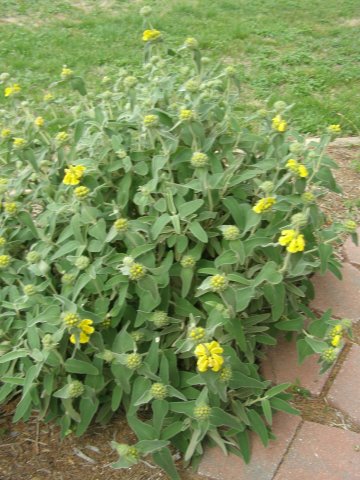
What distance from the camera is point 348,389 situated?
2512mm

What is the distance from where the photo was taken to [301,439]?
232 cm

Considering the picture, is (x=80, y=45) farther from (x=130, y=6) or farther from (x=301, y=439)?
(x=301, y=439)

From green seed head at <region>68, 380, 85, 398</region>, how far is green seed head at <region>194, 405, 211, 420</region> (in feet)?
1.22

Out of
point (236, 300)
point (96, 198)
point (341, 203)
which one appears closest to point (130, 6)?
point (341, 203)

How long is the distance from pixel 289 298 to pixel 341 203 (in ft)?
4.23

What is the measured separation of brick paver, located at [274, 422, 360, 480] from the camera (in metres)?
2.21

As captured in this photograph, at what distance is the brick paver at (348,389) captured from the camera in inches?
96.3

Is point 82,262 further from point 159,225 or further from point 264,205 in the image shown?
point 264,205

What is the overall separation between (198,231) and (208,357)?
532mm

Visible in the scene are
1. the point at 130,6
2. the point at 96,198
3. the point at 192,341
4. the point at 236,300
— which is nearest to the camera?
the point at 192,341

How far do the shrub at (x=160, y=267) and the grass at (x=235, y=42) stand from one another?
2.03m

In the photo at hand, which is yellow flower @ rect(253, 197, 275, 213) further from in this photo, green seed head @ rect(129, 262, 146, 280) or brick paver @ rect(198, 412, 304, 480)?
brick paver @ rect(198, 412, 304, 480)

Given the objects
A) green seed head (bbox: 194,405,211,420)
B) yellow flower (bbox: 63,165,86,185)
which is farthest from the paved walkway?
yellow flower (bbox: 63,165,86,185)

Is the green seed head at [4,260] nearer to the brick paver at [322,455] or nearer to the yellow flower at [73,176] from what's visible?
the yellow flower at [73,176]
